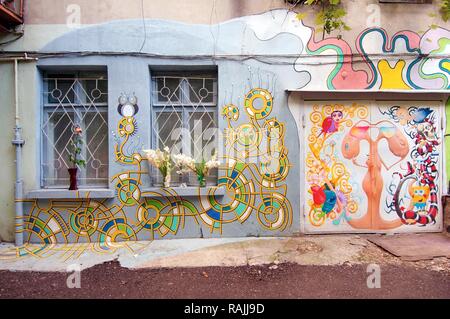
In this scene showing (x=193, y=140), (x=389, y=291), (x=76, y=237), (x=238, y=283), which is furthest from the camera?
(x=193, y=140)

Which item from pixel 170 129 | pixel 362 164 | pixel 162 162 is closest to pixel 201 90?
pixel 170 129

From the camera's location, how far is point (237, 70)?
14.6 ft

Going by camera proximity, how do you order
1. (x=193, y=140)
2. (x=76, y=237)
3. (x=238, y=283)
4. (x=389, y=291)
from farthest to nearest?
(x=193, y=140), (x=76, y=237), (x=238, y=283), (x=389, y=291)

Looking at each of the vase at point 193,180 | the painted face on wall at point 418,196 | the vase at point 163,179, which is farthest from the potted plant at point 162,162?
the painted face on wall at point 418,196

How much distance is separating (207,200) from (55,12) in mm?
4081

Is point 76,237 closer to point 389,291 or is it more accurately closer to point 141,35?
point 141,35

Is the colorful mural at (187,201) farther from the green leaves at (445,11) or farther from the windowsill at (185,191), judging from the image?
the green leaves at (445,11)

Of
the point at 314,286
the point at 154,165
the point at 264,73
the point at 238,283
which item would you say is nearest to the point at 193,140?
the point at 154,165

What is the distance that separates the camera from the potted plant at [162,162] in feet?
13.8

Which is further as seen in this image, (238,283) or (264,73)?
(264,73)

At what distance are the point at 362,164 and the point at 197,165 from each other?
292cm

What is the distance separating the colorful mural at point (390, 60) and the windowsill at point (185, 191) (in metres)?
2.55

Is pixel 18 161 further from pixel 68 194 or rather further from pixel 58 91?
pixel 58 91

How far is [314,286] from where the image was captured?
3.04m
